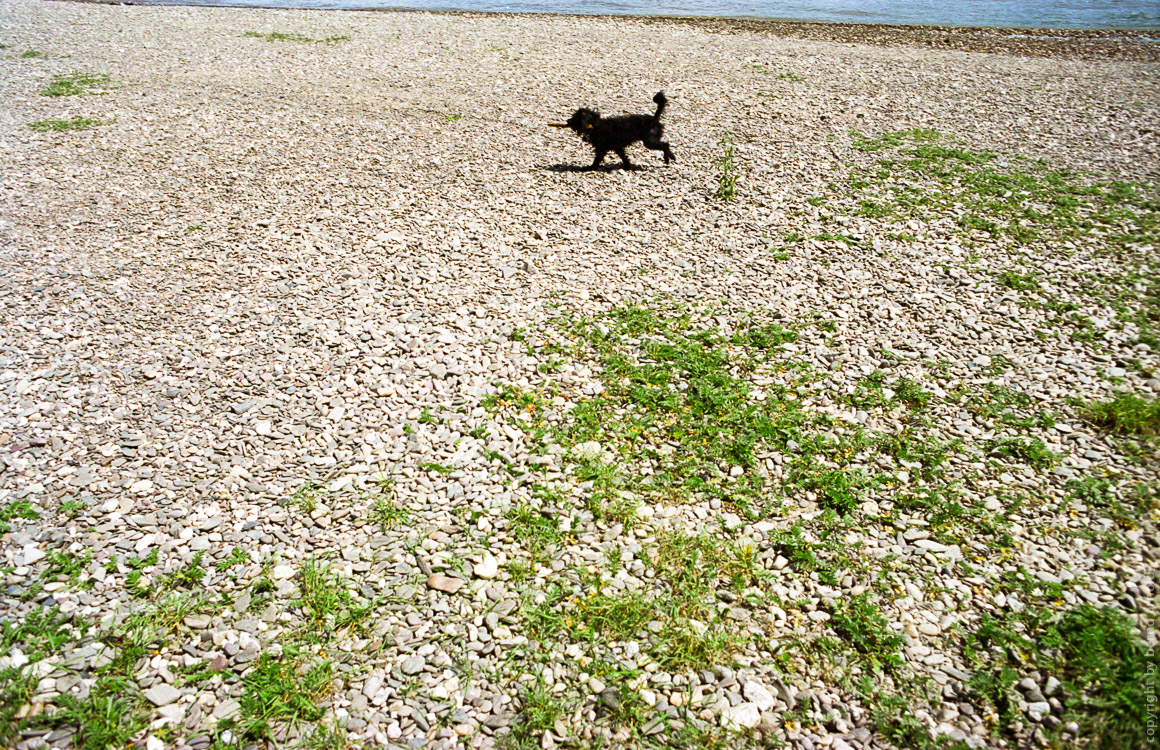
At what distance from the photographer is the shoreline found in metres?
18.1

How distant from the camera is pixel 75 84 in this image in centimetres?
1488

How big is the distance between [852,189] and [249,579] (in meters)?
9.31

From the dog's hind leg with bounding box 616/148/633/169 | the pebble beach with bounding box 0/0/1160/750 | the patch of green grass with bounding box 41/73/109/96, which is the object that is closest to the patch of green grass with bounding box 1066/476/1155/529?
the pebble beach with bounding box 0/0/1160/750

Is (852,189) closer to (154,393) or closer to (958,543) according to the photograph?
(958,543)

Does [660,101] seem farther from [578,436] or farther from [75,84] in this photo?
[75,84]

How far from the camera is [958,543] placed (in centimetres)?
477

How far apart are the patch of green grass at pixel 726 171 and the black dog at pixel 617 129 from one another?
1.06 m

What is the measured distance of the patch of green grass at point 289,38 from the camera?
763 inches

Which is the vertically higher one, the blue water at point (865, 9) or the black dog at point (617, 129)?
the blue water at point (865, 9)

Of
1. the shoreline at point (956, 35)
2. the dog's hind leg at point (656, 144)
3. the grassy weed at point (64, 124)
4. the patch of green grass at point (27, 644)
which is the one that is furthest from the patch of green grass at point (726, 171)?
the grassy weed at point (64, 124)

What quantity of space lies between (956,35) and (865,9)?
7.20 meters

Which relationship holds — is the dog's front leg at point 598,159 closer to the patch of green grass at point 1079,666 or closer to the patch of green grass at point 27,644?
the patch of green grass at point 1079,666

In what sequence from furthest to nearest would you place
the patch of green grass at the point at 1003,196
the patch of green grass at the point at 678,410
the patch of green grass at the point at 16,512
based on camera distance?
the patch of green grass at the point at 1003,196 → the patch of green grass at the point at 678,410 → the patch of green grass at the point at 16,512

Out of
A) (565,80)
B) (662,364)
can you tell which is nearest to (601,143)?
(662,364)
